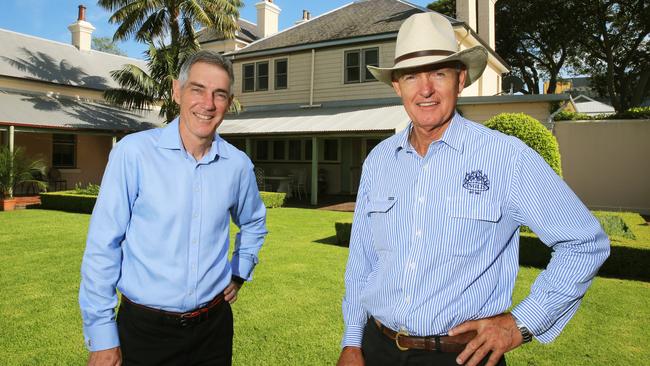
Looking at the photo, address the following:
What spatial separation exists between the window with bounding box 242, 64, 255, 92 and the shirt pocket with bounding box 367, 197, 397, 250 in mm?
20401

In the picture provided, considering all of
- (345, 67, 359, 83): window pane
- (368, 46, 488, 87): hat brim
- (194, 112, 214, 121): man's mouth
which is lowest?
(194, 112, 214, 121): man's mouth

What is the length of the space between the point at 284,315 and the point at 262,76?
17529 mm

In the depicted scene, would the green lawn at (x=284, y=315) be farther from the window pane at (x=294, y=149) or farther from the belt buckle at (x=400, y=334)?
the window pane at (x=294, y=149)

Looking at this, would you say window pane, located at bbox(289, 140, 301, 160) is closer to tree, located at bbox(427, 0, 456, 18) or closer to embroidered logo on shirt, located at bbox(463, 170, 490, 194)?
tree, located at bbox(427, 0, 456, 18)

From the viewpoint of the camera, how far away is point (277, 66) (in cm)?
2095

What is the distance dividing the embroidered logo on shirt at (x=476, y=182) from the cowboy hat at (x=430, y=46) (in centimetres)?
50

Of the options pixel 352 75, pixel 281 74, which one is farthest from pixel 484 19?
pixel 281 74

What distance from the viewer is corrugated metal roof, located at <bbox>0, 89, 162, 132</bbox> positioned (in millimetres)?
17469

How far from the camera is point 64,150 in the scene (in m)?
20.7

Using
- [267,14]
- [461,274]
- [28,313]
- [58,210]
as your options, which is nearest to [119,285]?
[461,274]

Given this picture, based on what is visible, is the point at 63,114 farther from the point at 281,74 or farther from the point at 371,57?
the point at 371,57

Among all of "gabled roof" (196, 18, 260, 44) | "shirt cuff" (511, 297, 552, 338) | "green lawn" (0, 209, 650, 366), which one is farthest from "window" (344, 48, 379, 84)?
"shirt cuff" (511, 297, 552, 338)

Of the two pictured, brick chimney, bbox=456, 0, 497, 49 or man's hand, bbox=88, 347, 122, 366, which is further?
brick chimney, bbox=456, 0, 497, 49

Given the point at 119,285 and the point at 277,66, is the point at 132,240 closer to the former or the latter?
the point at 119,285
